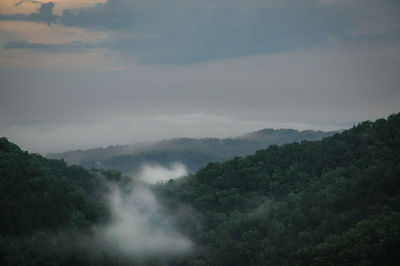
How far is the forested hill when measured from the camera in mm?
50469

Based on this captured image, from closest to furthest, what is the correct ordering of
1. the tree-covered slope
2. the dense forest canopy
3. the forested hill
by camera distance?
the tree-covered slope, the dense forest canopy, the forested hill

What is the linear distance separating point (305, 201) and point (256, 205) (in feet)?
43.1

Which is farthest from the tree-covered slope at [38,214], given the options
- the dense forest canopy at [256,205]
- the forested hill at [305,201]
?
the forested hill at [305,201]

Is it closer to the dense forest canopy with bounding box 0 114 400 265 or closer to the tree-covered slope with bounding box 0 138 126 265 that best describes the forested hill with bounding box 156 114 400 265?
the dense forest canopy with bounding box 0 114 400 265

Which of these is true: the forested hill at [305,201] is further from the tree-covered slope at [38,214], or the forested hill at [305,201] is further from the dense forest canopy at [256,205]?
the tree-covered slope at [38,214]

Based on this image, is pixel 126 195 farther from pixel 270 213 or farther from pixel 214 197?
pixel 270 213

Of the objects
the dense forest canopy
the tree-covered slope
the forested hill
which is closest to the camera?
the tree-covered slope

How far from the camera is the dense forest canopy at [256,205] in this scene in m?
50.3

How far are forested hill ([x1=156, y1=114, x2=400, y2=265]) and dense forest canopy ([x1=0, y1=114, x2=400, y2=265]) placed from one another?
5.8 inches

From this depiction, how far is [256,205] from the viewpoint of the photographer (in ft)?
261

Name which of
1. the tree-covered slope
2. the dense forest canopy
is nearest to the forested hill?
the dense forest canopy

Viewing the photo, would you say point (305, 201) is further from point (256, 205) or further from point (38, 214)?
point (38, 214)

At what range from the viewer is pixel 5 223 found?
1992 inches

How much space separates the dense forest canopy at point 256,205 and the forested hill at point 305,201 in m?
0.15
